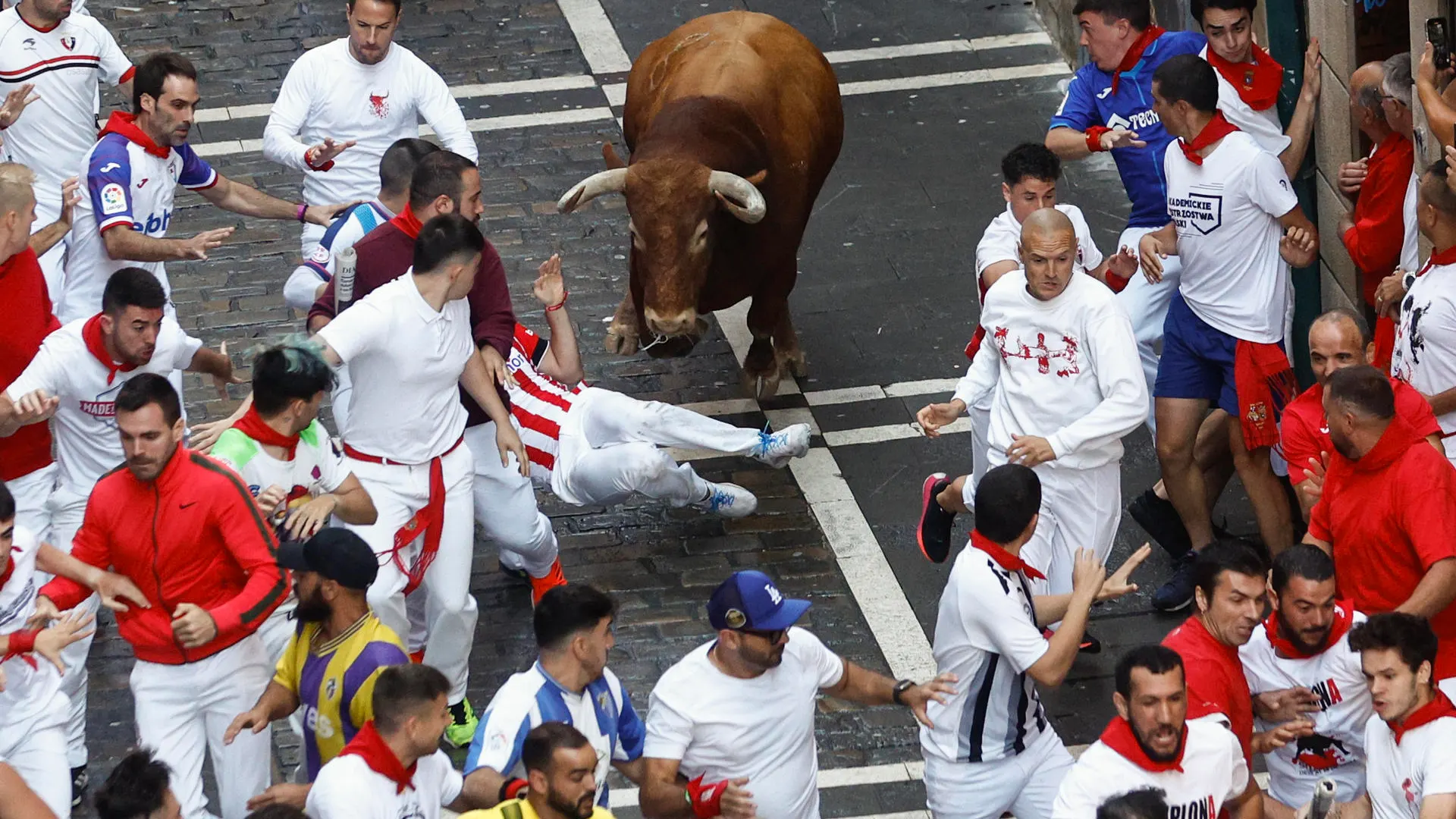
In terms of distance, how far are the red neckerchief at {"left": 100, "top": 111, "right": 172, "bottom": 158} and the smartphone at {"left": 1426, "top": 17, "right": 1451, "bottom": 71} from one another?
5.98m

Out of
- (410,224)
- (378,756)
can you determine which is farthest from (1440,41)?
(378,756)

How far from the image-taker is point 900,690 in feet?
22.4

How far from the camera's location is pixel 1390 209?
29.1ft

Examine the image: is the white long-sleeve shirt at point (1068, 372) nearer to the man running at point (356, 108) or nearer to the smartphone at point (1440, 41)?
the smartphone at point (1440, 41)

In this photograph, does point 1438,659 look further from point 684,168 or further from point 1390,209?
point 684,168

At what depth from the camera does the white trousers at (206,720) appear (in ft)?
23.5

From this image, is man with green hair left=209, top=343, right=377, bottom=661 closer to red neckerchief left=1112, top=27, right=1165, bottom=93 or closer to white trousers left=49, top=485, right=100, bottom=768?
white trousers left=49, top=485, right=100, bottom=768

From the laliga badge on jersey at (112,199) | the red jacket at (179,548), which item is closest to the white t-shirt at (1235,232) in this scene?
the red jacket at (179,548)

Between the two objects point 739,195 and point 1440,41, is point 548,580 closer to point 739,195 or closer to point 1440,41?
point 739,195

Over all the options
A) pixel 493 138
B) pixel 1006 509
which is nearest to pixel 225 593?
pixel 1006 509

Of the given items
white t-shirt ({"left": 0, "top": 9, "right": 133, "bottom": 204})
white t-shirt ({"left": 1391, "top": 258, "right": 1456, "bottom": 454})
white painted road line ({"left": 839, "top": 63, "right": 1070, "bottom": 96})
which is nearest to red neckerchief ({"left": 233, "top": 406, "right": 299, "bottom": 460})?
white t-shirt ({"left": 0, "top": 9, "right": 133, "bottom": 204})

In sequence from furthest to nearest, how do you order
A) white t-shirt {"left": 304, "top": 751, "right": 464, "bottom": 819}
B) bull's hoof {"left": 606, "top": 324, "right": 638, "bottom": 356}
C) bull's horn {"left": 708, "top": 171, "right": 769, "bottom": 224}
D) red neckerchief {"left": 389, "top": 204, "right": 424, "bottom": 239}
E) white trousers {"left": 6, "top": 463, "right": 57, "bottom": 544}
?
bull's hoof {"left": 606, "top": 324, "right": 638, "bottom": 356}, bull's horn {"left": 708, "top": 171, "right": 769, "bottom": 224}, white trousers {"left": 6, "top": 463, "right": 57, "bottom": 544}, red neckerchief {"left": 389, "top": 204, "right": 424, "bottom": 239}, white t-shirt {"left": 304, "top": 751, "right": 464, "bottom": 819}

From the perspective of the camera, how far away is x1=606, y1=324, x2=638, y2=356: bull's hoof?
11.4 metres

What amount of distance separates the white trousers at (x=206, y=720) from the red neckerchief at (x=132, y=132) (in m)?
3.28
